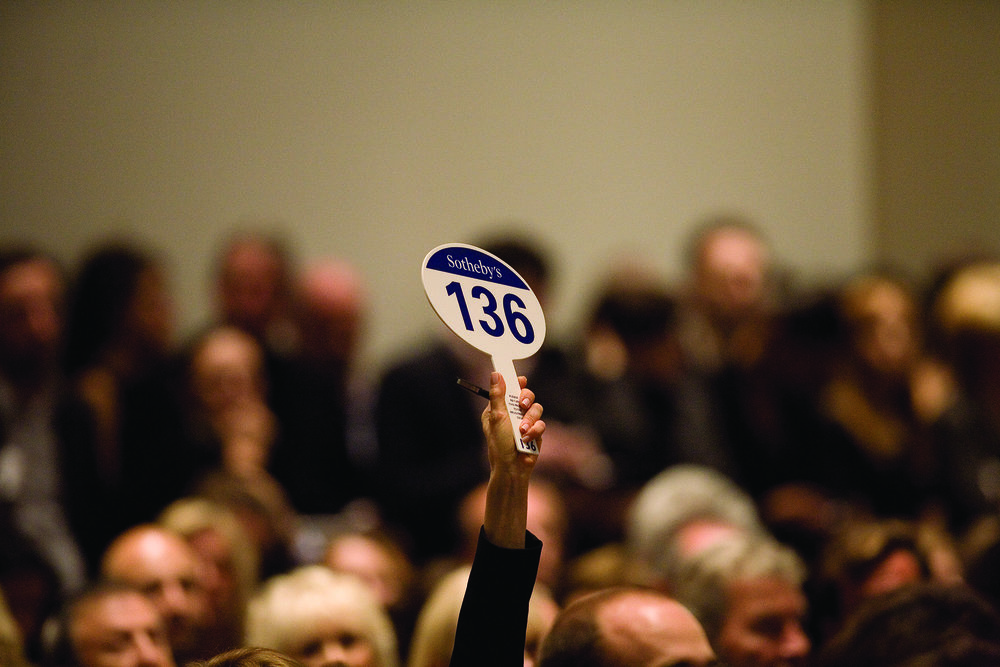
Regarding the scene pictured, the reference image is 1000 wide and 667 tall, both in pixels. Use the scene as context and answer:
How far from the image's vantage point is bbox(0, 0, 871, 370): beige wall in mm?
4969

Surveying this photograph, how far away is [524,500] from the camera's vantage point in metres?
1.65

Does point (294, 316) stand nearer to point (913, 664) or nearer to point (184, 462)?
point (184, 462)

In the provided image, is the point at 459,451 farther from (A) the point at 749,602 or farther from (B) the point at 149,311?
(A) the point at 749,602

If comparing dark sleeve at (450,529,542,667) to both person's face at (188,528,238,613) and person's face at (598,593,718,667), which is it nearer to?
person's face at (598,593,718,667)

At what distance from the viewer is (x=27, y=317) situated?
3557 mm

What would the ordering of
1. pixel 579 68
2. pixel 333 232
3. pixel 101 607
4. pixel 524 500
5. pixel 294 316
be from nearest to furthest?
pixel 524 500 → pixel 101 607 → pixel 294 316 → pixel 333 232 → pixel 579 68

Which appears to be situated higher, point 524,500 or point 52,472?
point 52,472

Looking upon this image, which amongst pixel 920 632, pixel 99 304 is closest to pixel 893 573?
pixel 920 632

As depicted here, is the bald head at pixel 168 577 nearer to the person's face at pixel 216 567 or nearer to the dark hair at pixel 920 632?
the person's face at pixel 216 567

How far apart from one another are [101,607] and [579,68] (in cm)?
389

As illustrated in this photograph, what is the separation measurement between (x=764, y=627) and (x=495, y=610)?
1248 millimetres

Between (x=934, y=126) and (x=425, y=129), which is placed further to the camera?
(x=934, y=126)

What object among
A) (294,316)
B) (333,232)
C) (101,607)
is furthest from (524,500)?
(333,232)

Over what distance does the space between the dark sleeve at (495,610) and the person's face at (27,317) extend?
7.93 feet
